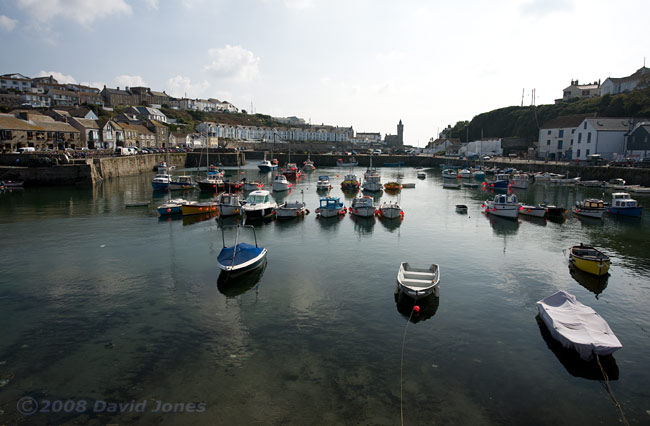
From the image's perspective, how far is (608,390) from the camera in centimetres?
1312

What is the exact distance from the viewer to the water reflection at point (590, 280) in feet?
72.2

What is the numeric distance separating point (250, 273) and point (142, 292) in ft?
18.9

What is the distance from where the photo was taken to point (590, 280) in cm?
2314

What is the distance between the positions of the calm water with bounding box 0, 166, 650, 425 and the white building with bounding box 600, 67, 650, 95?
100 m

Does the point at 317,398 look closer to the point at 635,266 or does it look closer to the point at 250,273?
the point at 250,273

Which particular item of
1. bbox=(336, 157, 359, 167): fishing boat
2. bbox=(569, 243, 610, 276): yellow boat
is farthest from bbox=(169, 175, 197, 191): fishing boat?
bbox=(336, 157, 359, 167): fishing boat

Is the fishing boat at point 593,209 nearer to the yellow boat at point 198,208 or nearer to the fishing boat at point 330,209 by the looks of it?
the fishing boat at point 330,209

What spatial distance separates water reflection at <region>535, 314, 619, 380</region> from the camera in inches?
548

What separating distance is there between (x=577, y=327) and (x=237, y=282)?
630 inches

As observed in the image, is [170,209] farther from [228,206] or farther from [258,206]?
[258,206]

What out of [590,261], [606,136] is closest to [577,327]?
[590,261]

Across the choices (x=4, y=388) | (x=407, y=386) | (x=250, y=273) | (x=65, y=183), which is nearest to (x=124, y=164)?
(x=65, y=183)

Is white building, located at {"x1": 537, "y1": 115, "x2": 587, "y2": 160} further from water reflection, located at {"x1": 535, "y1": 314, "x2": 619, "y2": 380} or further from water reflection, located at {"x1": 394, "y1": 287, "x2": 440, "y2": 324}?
water reflection, located at {"x1": 535, "y1": 314, "x2": 619, "y2": 380}

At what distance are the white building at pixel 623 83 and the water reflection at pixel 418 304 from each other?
11748 cm
